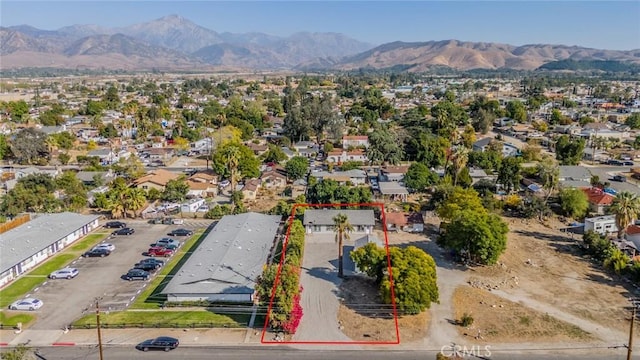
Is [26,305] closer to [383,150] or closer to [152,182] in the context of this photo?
[152,182]

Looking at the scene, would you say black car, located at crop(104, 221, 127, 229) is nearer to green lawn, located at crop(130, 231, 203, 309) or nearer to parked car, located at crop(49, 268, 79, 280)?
green lawn, located at crop(130, 231, 203, 309)

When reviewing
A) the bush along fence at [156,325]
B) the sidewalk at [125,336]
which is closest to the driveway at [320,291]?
the sidewalk at [125,336]

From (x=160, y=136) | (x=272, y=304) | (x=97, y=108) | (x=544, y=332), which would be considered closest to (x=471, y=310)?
(x=544, y=332)

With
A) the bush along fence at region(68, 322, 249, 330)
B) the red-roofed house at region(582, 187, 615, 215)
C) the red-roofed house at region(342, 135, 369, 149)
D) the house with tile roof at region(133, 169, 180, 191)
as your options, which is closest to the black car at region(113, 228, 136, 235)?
the house with tile roof at region(133, 169, 180, 191)

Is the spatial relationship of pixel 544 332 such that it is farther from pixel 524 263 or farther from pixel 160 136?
pixel 160 136

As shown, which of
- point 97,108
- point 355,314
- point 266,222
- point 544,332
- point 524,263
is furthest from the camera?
point 97,108

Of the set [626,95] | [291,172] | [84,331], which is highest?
[626,95]
